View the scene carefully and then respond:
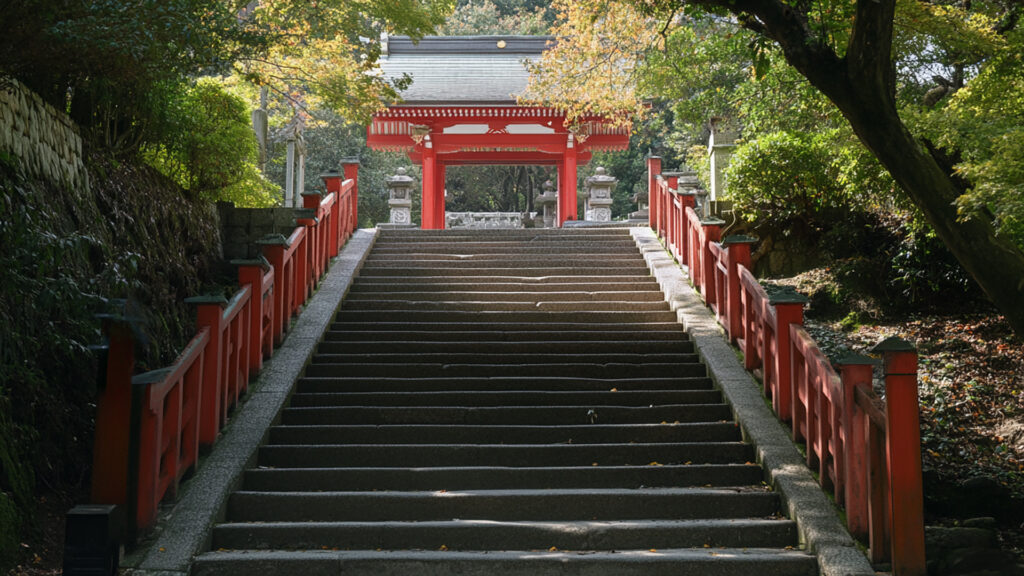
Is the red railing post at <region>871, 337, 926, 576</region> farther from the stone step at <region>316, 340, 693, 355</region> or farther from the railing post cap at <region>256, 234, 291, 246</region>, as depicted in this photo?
the railing post cap at <region>256, 234, 291, 246</region>

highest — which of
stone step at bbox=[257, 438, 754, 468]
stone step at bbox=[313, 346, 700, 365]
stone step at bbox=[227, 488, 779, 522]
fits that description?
stone step at bbox=[313, 346, 700, 365]

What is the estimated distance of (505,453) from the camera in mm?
5844

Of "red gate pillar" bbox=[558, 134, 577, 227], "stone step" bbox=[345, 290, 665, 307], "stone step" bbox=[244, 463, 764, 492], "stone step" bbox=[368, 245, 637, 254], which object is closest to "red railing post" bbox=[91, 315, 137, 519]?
"stone step" bbox=[244, 463, 764, 492]

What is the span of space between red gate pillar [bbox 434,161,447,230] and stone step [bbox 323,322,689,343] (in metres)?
9.23

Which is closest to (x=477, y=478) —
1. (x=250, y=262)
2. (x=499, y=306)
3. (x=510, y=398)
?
(x=510, y=398)

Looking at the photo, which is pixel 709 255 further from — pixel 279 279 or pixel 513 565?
pixel 513 565

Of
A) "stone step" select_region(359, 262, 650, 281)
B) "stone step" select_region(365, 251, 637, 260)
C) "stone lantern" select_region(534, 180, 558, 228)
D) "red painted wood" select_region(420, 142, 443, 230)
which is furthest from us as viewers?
"stone lantern" select_region(534, 180, 558, 228)

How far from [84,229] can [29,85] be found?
3.59 feet

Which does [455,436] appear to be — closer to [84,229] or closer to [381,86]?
[84,229]

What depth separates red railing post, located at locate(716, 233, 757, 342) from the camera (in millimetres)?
7492

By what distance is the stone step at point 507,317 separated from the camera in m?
8.73

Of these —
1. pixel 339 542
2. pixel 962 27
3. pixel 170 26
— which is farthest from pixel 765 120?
pixel 339 542

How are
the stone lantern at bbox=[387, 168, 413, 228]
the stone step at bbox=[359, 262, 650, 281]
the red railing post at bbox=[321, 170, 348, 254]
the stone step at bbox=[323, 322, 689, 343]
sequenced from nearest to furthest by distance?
the stone step at bbox=[323, 322, 689, 343]
the stone step at bbox=[359, 262, 650, 281]
the red railing post at bbox=[321, 170, 348, 254]
the stone lantern at bbox=[387, 168, 413, 228]

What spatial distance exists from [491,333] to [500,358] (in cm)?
60
